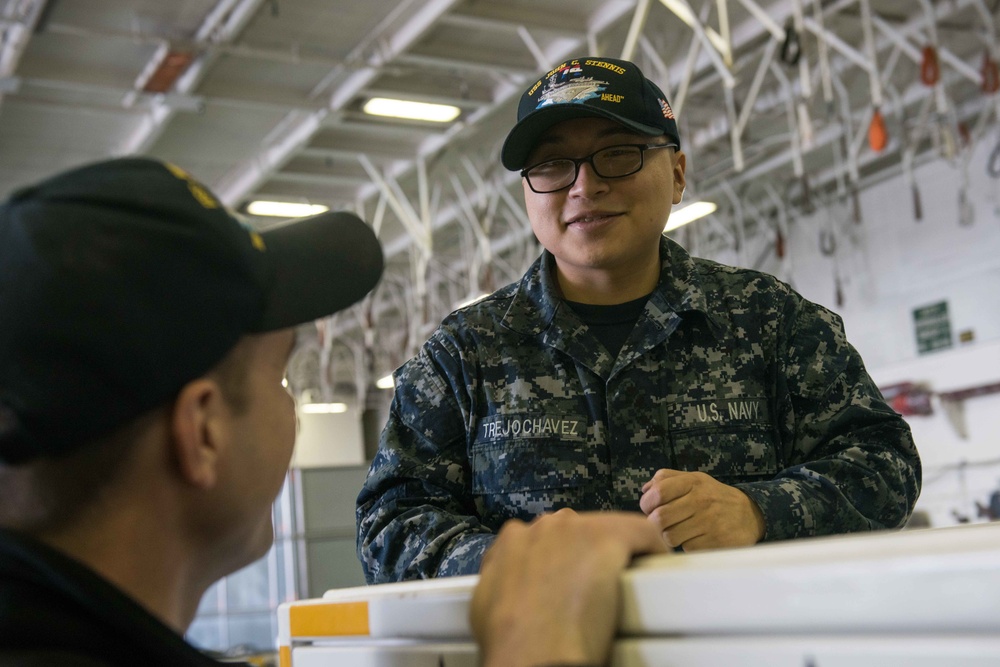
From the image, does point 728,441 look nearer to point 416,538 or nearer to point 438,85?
point 416,538

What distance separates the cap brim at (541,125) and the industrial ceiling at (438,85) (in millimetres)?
3640

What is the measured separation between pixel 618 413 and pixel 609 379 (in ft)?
0.16

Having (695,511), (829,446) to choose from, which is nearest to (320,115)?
(829,446)

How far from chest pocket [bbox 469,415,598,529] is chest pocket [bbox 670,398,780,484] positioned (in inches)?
5.3

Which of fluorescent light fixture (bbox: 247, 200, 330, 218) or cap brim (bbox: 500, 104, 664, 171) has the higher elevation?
fluorescent light fixture (bbox: 247, 200, 330, 218)

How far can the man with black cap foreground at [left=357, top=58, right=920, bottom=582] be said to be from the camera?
4.74 feet

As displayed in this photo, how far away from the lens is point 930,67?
572 centimetres

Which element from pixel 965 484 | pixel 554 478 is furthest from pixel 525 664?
pixel 965 484

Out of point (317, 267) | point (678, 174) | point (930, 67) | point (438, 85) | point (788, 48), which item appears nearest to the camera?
point (317, 267)

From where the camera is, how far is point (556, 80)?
1.61 meters

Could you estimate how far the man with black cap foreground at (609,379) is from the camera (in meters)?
1.44

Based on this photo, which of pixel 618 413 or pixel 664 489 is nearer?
pixel 664 489

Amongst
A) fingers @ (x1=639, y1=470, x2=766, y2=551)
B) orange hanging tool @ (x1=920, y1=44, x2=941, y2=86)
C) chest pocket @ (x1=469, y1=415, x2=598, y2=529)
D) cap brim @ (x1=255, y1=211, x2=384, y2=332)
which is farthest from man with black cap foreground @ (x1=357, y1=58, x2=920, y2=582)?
orange hanging tool @ (x1=920, y1=44, x2=941, y2=86)

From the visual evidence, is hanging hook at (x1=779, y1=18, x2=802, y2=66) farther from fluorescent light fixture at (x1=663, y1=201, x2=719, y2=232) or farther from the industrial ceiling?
fluorescent light fixture at (x1=663, y1=201, x2=719, y2=232)
